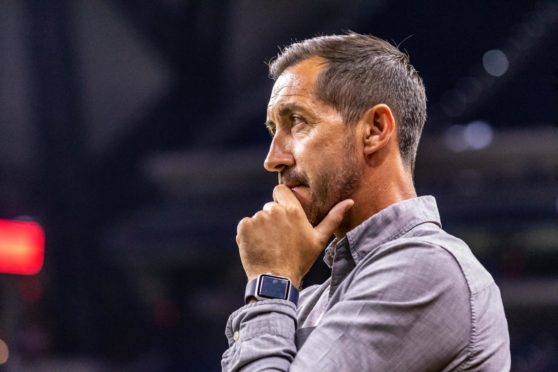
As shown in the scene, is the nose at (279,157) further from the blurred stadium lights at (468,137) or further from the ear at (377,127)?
the blurred stadium lights at (468,137)

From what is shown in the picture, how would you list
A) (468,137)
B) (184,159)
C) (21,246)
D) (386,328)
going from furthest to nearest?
(184,159)
(21,246)
(468,137)
(386,328)

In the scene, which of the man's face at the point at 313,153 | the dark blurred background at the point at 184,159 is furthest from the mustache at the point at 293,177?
the dark blurred background at the point at 184,159

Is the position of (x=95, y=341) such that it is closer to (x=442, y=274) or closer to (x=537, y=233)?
(x=537, y=233)

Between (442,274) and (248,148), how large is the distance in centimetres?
651

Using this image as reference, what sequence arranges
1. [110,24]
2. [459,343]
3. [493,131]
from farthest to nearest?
[110,24]
[493,131]
[459,343]

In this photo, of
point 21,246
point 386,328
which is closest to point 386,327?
point 386,328

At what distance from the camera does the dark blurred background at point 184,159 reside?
21.2ft

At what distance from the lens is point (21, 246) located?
7.45 meters

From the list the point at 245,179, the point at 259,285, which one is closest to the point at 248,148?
the point at 245,179

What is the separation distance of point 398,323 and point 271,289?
21cm

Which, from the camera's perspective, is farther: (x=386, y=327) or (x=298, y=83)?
(x=298, y=83)

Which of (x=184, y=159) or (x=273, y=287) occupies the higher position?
(x=184, y=159)

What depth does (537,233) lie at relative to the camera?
6809mm

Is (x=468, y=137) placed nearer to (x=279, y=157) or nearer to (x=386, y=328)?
(x=279, y=157)
